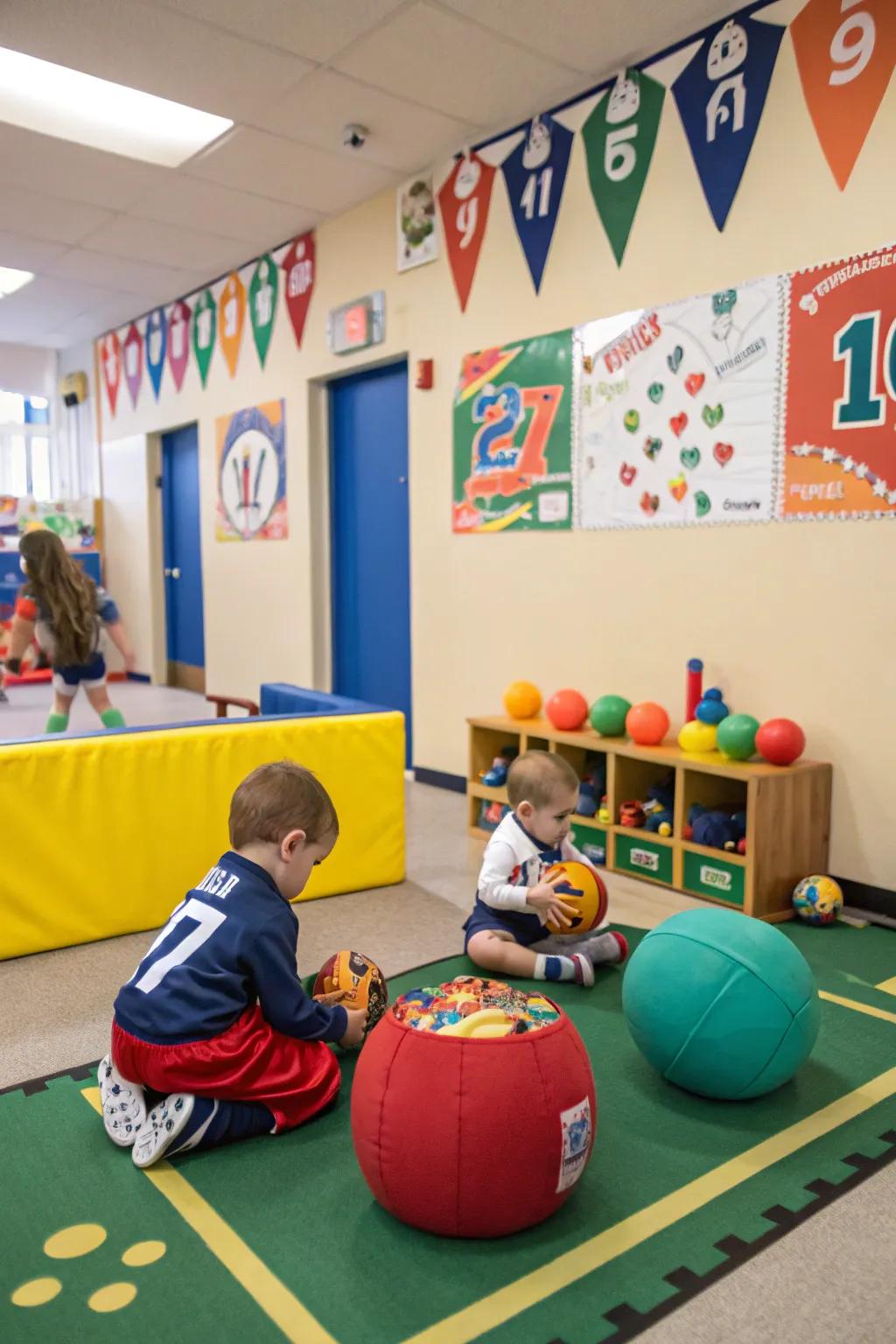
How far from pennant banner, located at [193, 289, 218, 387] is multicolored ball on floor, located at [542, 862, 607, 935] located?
5979 mm

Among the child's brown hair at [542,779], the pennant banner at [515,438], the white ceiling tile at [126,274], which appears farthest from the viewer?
the white ceiling tile at [126,274]

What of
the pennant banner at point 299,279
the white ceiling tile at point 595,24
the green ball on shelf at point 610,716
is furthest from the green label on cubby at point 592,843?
the pennant banner at point 299,279

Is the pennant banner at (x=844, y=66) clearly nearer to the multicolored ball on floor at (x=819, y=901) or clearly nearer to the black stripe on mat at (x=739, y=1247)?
the multicolored ball on floor at (x=819, y=901)

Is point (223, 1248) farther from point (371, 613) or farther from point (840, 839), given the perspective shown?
point (371, 613)

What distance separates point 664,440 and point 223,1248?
3.47 metres

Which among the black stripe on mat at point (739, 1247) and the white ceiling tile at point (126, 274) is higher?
the white ceiling tile at point (126, 274)

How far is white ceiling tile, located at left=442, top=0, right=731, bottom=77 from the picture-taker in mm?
3791

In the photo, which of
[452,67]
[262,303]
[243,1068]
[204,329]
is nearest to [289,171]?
[452,67]

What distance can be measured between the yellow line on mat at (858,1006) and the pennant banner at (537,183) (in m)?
3.46

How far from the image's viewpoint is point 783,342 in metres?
3.78

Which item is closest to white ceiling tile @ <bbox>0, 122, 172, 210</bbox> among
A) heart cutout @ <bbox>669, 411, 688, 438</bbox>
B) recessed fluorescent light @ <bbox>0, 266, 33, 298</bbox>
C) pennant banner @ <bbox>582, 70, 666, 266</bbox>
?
recessed fluorescent light @ <bbox>0, 266, 33, 298</bbox>

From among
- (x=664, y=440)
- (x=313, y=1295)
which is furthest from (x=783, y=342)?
(x=313, y=1295)

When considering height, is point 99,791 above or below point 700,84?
below

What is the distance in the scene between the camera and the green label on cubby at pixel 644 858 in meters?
3.91
